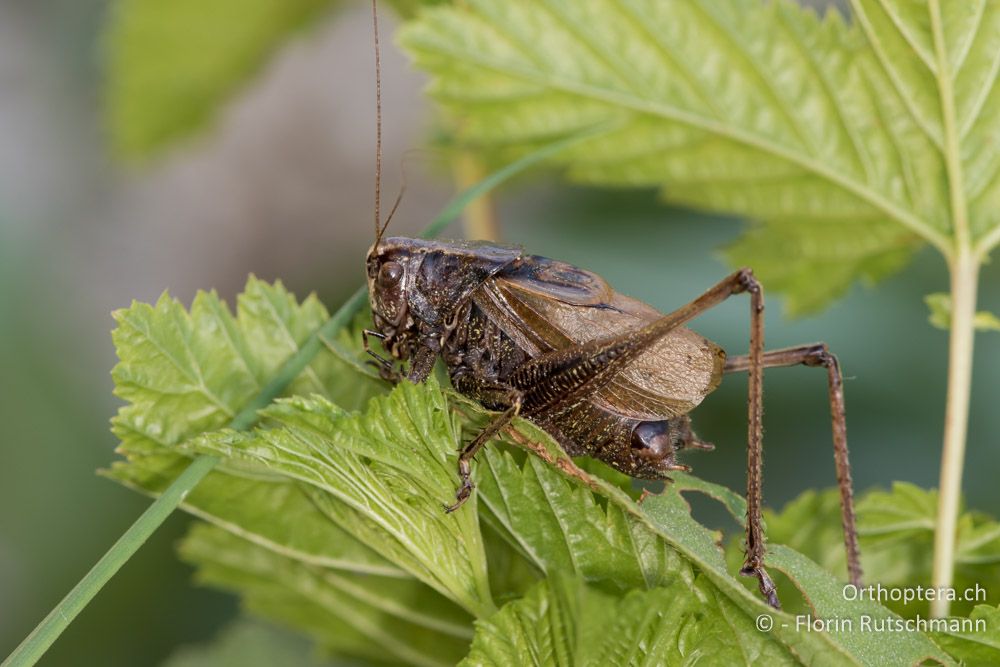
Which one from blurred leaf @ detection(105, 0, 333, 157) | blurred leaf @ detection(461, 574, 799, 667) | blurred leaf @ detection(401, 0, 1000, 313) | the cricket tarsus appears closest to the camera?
blurred leaf @ detection(461, 574, 799, 667)

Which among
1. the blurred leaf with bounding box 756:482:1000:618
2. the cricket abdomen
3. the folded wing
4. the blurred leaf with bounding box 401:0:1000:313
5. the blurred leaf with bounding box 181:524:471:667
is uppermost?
the blurred leaf with bounding box 401:0:1000:313

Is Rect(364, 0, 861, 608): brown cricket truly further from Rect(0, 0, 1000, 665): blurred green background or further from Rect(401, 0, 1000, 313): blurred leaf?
Rect(0, 0, 1000, 665): blurred green background

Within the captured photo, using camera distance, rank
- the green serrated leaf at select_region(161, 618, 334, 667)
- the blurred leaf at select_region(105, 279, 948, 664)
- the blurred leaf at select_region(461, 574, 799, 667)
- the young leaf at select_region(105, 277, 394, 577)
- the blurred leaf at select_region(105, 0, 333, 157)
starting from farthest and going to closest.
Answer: the blurred leaf at select_region(105, 0, 333, 157) < the green serrated leaf at select_region(161, 618, 334, 667) < the young leaf at select_region(105, 277, 394, 577) < the blurred leaf at select_region(105, 279, 948, 664) < the blurred leaf at select_region(461, 574, 799, 667)

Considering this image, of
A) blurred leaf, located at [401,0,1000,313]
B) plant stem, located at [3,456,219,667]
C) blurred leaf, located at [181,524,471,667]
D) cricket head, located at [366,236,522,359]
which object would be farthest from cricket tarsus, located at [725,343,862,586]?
plant stem, located at [3,456,219,667]

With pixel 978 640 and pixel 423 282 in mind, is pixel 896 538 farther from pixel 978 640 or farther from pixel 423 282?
pixel 423 282

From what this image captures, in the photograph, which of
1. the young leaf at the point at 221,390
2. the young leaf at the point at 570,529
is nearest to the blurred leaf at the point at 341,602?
the young leaf at the point at 221,390

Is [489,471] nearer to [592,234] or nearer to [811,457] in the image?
[811,457]

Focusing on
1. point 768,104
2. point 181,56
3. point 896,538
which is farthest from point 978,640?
point 181,56
